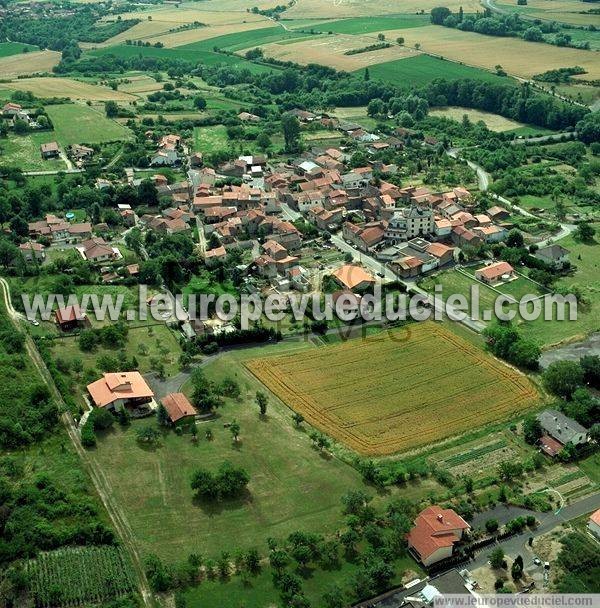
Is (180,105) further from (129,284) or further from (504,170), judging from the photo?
(129,284)

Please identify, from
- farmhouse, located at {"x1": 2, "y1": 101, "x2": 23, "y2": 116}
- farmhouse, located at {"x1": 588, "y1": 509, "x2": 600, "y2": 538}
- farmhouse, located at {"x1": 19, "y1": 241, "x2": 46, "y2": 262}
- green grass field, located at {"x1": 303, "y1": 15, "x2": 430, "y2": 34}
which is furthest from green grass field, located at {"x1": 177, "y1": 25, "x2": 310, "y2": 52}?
farmhouse, located at {"x1": 588, "y1": 509, "x2": 600, "y2": 538}

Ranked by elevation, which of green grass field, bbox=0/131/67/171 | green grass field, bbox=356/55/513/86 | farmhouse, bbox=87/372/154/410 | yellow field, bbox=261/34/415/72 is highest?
yellow field, bbox=261/34/415/72

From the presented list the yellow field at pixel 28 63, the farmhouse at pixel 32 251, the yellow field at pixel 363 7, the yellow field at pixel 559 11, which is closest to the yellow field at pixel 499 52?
the yellow field at pixel 559 11

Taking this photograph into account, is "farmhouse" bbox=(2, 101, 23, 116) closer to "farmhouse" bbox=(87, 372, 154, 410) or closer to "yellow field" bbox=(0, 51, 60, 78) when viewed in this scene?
"yellow field" bbox=(0, 51, 60, 78)

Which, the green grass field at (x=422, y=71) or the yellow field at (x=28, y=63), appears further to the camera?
the yellow field at (x=28, y=63)

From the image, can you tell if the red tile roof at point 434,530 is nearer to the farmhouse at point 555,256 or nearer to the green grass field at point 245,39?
the farmhouse at point 555,256

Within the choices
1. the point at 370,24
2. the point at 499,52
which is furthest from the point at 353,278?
the point at 370,24

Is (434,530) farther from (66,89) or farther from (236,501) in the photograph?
(66,89)
